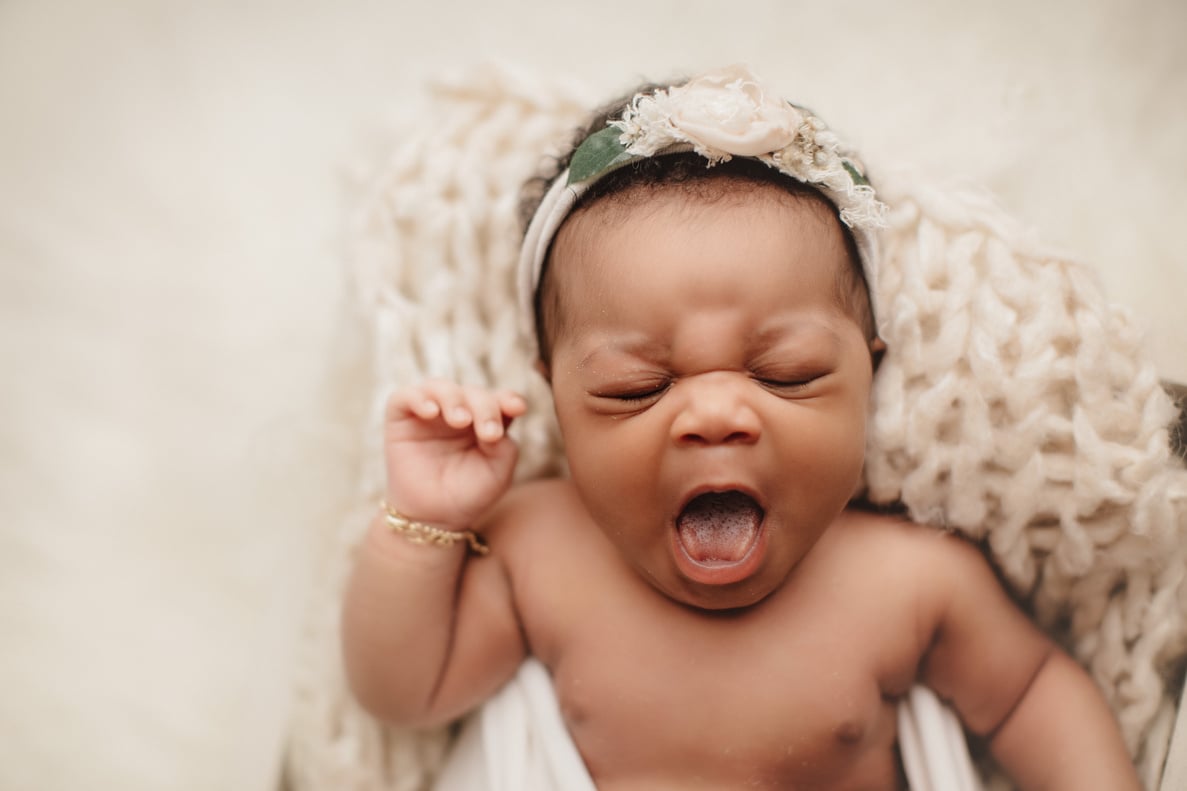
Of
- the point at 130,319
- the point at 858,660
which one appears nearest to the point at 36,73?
the point at 130,319

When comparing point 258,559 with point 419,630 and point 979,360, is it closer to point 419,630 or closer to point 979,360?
point 419,630

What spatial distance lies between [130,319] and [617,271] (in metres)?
1.00

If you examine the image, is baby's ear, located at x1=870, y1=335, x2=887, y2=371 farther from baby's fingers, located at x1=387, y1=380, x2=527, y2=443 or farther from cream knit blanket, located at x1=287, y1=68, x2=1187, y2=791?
baby's fingers, located at x1=387, y1=380, x2=527, y2=443

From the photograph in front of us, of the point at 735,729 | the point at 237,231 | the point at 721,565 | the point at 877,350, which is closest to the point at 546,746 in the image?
the point at 735,729

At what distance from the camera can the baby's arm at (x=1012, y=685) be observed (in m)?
1.12

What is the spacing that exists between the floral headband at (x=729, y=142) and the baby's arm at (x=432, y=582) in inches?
10.3

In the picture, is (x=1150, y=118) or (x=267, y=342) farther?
(x=267, y=342)

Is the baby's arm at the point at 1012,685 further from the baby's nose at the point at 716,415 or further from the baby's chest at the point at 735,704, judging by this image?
the baby's nose at the point at 716,415

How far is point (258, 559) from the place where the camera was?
58.8 inches

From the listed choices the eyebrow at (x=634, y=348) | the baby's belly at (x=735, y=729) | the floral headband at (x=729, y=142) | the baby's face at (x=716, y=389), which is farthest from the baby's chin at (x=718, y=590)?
the floral headband at (x=729, y=142)

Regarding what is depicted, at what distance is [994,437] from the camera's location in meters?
1.15

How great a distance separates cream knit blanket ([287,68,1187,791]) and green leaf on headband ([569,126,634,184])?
147mm

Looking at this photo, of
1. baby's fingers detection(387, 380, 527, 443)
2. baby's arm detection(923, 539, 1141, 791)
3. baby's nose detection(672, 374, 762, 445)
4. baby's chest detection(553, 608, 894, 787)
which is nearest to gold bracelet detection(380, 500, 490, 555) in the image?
baby's fingers detection(387, 380, 527, 443)

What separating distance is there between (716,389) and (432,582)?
0.43 meters
